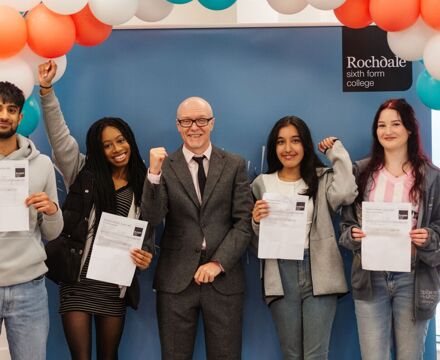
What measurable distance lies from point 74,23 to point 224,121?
3.76 feet

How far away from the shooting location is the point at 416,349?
3.27 metres

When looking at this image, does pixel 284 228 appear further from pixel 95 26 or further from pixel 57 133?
pixel 95 26

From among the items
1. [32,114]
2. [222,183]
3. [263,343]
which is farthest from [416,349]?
[32,114]

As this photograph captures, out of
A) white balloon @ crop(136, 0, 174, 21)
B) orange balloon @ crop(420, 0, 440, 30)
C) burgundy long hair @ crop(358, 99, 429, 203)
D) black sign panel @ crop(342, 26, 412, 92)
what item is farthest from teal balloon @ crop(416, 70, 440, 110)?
white balloon @ crop(136, 0, 174, 21)

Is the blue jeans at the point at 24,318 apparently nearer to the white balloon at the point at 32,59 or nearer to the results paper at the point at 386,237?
the white balloon at the point at 32,59

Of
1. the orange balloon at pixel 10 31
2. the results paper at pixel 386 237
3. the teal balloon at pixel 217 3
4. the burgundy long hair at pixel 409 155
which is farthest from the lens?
the teal balloon at pixel 217 3

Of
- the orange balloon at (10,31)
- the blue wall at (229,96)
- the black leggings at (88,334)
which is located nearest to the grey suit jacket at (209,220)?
the black leggings at (88,334)

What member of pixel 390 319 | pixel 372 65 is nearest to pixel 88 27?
pixel 372 65

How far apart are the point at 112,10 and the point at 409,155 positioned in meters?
1.80

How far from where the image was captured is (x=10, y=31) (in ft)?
9.73

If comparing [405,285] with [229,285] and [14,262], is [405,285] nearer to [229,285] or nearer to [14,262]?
[229,285]

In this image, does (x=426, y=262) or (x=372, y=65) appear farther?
(x=372, y=65)

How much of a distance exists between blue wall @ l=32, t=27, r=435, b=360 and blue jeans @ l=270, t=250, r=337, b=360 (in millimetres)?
446

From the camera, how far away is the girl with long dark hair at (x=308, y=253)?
338cm
